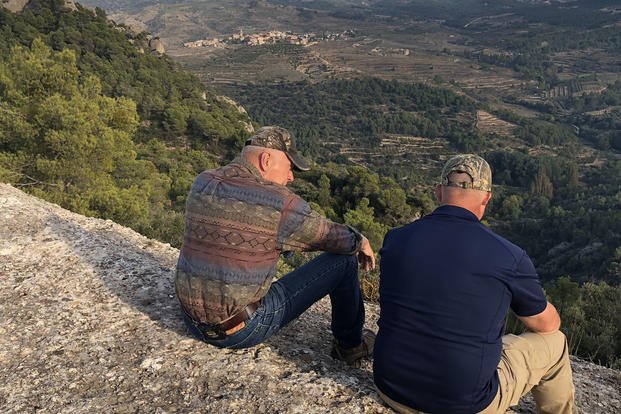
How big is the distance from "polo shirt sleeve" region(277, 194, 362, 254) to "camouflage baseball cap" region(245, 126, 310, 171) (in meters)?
0.32

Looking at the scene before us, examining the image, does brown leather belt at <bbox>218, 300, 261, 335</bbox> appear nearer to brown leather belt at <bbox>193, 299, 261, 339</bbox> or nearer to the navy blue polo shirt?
brown leather belt at <bbox>193, 299, 261, 339</bbox>

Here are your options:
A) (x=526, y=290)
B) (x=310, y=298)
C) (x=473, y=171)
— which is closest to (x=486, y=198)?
(x=473, y=171)

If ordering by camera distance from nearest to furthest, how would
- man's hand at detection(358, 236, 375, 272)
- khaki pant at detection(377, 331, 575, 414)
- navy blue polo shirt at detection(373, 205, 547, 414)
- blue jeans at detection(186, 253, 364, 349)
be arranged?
1. navy blue polo shirt at detection(373, 205, 547, 414)
2. khaki pant at detection(377, 331, 575, 414)
3. blue jeans at detection(186, 253, 364, 349)
4. man's hand at detection(358, 236, 375, 272)

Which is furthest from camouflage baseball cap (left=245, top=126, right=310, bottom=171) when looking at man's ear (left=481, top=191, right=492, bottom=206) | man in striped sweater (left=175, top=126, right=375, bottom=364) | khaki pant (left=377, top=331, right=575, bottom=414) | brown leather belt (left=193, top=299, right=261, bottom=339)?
khaki pant (left=377, top=331, right=575, bottom=414)

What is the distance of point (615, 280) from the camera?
81.8ft

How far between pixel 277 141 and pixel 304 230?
0.57 meters

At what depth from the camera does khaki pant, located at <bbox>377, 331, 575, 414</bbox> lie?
2.65 metres

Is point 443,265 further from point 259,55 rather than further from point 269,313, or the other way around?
point 259,55

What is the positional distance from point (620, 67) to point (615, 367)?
18703 cm

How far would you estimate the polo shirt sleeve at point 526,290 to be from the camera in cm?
229

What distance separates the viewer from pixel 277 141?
9.44 ft

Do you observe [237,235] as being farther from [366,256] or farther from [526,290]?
[526,290]

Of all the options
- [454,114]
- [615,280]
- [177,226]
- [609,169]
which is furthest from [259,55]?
[177,226]

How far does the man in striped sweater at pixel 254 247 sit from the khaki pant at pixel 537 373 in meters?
0.83
